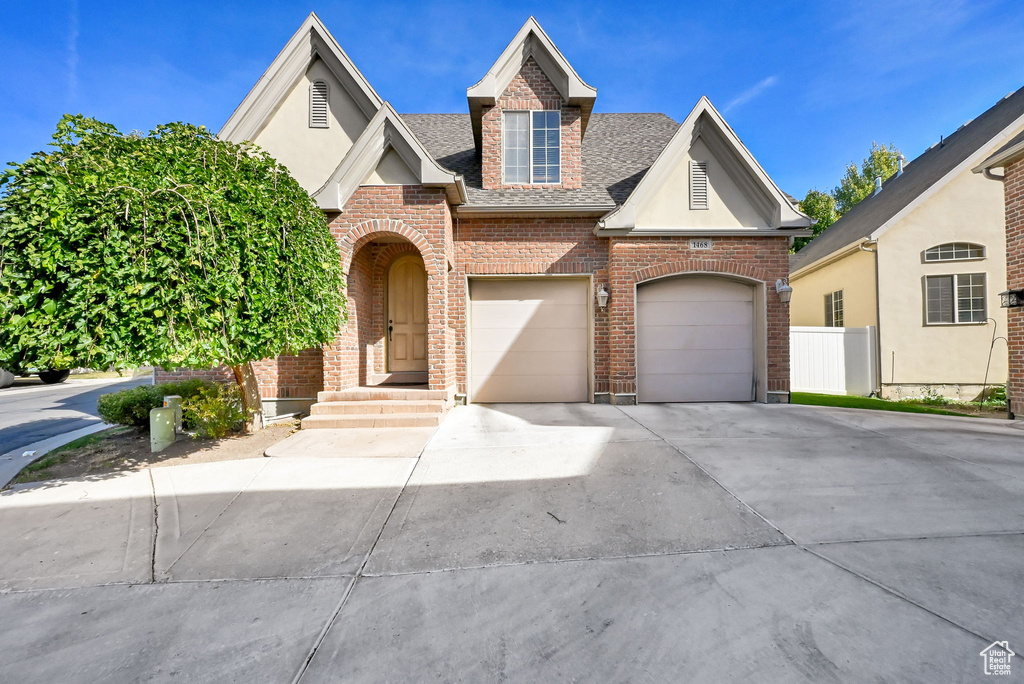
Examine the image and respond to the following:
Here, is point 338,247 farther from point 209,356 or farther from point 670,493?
point 670,493

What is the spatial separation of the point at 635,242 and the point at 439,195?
407 cm

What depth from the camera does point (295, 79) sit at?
8.10m

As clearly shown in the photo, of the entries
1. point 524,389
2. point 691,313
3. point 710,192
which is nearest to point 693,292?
point 691,313

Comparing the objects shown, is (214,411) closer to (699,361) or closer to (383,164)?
(383,164)

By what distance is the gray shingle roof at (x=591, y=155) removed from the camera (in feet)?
27.1

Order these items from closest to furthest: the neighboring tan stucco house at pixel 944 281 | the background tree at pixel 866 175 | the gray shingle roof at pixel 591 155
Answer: the gray shingle roof at pixel 591 155 < the neighboring tan stucco house at pixel 944 281 < the background tree at pixel 866 175

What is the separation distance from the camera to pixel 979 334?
33.2 feet

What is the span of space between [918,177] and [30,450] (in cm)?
2233

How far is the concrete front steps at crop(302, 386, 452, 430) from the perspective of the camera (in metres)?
6.28

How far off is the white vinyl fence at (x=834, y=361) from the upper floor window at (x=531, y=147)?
7661 millimetres

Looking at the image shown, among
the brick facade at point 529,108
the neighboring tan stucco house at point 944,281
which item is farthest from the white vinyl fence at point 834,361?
the brick facade at point 529,108

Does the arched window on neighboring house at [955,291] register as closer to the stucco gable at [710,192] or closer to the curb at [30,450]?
the stucco gable at [710,192]

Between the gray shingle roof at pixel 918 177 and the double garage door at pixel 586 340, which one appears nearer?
the double garage door at pixel 586 340

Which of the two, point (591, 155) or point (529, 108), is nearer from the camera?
point (529, 108)
